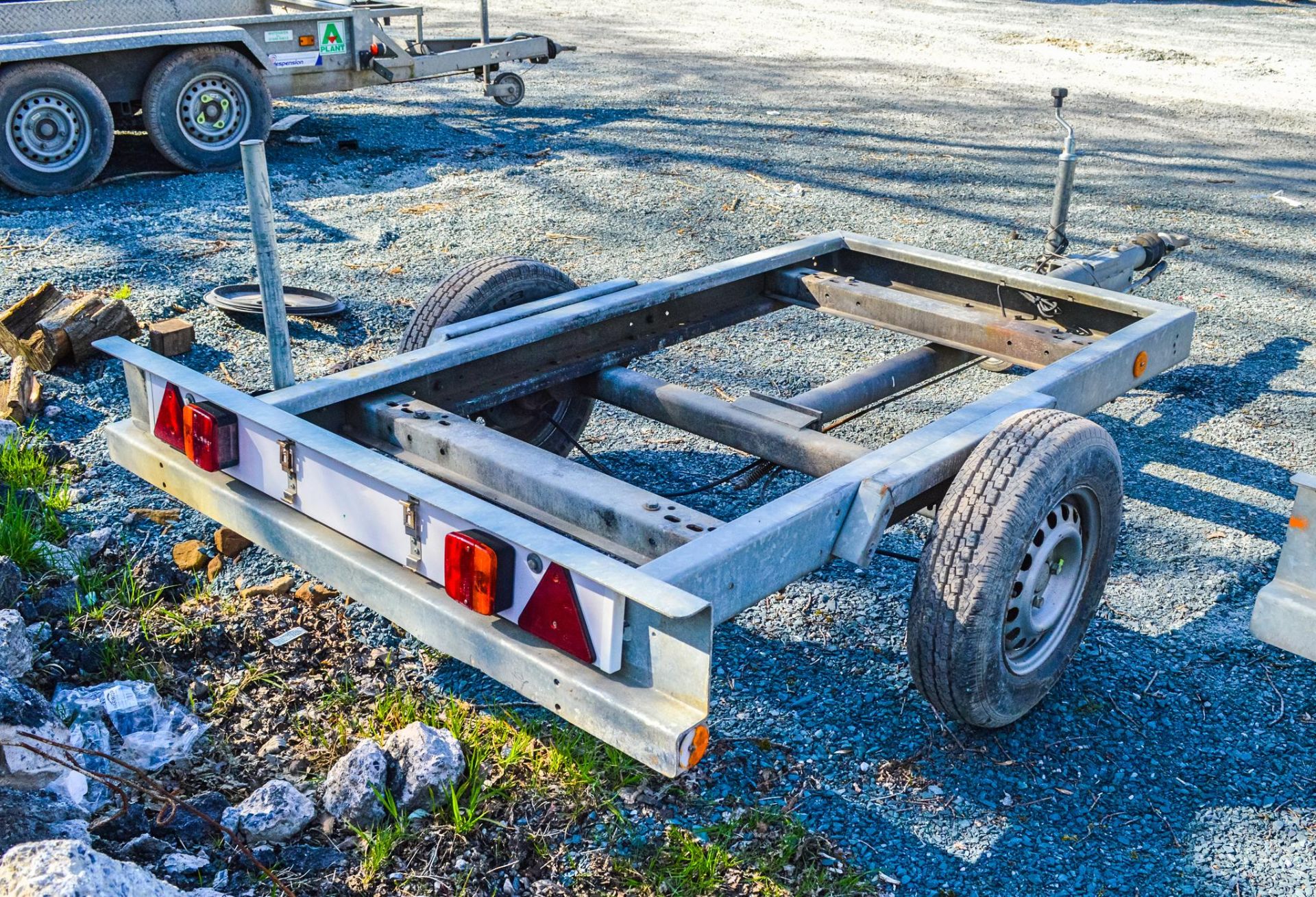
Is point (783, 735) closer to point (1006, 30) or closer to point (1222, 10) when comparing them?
point (1006, 30)

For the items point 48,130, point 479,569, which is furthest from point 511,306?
point 48,130

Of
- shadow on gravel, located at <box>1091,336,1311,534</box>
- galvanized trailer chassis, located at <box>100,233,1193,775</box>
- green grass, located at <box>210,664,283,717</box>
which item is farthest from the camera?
shadow on gravel, located at <box>1091,336,1311,534</box>

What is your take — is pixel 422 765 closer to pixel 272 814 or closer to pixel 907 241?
pixel 272 814

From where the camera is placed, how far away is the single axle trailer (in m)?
8.74

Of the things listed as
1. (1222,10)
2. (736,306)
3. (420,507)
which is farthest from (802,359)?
(1222,10)

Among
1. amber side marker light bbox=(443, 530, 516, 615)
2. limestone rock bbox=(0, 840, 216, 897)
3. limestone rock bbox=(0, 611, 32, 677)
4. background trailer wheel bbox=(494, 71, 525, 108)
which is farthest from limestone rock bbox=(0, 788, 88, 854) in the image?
background trailer wheel bbox=(494, 71, 525, 108)

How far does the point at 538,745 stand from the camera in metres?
3.40

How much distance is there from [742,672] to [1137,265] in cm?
311

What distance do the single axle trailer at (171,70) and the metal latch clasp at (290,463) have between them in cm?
695

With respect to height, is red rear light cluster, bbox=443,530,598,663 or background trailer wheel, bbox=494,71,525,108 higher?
background trailer wheel, bbox=494,71,525,108

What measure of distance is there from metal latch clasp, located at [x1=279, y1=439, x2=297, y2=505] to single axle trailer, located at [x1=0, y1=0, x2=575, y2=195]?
22.8 ft

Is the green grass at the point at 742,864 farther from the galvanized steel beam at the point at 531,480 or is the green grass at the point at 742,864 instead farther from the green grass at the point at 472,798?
the galvanized steel beam at the point at 531,480

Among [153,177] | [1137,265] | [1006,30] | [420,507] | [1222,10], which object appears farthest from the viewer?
[1222,10]

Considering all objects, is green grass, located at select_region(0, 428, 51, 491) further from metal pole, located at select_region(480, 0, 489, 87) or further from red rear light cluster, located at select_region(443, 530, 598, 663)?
metal pole, located at select_region(480, 0, 489, 87)
